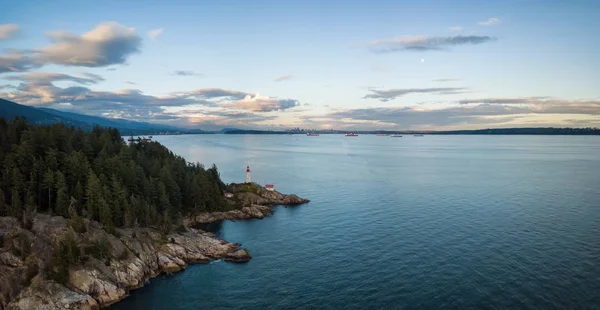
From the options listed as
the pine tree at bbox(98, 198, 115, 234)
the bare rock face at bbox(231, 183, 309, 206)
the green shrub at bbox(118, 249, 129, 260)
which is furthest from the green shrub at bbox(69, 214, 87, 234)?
the bare rock face at bbox(231, 183, 309, 206)

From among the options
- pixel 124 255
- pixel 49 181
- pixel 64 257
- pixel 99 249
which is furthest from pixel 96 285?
pixel 49 181

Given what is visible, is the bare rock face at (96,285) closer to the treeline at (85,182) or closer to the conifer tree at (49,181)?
the treeline at (85,182)

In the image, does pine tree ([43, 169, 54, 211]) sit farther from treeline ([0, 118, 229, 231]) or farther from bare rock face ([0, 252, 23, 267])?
bare rock face ([0, 252, 23, 267])

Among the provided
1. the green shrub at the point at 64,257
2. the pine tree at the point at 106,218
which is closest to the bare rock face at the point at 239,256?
the pine tree at the point at 106,218

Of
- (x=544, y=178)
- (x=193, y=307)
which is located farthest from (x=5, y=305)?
(x=544, y=178)

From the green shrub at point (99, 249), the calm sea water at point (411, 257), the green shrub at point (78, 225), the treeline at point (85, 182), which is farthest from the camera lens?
the treeline at point (85, 182)

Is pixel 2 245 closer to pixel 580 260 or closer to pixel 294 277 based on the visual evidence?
pixel 294 277
